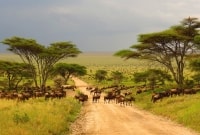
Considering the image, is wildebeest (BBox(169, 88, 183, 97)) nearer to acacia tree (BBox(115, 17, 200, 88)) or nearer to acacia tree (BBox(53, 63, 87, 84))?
acacia tree (BBox(115, 17, 200, 88))

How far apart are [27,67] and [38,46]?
27.5 feet

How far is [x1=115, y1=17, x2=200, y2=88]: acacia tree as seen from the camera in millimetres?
42125

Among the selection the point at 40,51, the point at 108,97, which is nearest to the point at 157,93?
the point at 108,97

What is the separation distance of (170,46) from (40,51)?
19.6m

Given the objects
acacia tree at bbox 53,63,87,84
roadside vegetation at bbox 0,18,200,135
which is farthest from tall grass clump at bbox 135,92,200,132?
acacia tree at bbox 53,63,87,84

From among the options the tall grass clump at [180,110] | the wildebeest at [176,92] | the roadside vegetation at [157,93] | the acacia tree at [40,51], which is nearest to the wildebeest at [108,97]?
the roadside vegetation at [157,93]

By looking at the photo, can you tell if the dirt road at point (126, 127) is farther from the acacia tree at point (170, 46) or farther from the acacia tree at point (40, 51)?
the acacia tree at point (40, 51)

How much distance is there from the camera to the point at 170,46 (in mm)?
44312

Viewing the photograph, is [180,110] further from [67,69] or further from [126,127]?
[67,69]

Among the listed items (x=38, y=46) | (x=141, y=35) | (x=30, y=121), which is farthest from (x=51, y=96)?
(x=30, y=121)

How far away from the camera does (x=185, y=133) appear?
1888 centimetres

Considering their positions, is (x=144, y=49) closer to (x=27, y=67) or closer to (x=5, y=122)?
(x=27, y=67)

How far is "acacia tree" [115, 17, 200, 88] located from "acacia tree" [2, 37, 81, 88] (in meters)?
13.3

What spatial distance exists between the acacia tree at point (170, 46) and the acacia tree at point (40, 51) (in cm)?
1326
